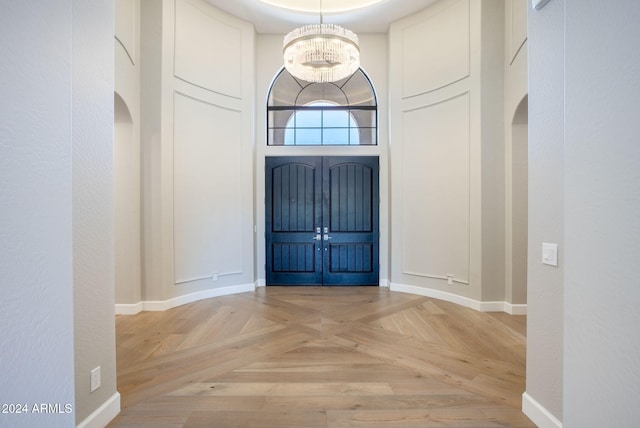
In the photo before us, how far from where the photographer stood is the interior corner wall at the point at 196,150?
4.17 m

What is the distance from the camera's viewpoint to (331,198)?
5.72m

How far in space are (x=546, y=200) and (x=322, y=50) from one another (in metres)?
2.90

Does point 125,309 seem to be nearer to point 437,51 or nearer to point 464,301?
point 464,301

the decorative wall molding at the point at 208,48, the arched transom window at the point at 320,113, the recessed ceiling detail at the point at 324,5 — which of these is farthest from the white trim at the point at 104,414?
the recessed ceiling detail at the point at 324,5

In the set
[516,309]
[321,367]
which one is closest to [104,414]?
[321,367]

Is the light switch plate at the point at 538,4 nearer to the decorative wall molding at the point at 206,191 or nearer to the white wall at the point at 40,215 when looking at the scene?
the white wall at the point at 40,215

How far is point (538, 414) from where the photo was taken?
1.89m

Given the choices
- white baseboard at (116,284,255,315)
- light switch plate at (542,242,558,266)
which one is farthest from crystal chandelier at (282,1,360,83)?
white baseboard at (116,284,255,315)

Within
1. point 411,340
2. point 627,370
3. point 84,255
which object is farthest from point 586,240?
point 84,255

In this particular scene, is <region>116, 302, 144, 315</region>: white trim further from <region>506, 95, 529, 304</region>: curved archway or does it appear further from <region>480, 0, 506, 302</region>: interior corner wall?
<region>506, 95, 529, 304</region>: curved archway

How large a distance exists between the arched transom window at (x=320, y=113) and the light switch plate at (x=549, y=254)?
165 inches

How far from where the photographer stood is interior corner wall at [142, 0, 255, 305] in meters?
4.17

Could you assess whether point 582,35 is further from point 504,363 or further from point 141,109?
point 141,109

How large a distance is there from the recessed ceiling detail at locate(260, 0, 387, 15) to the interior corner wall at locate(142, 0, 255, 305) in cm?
79
